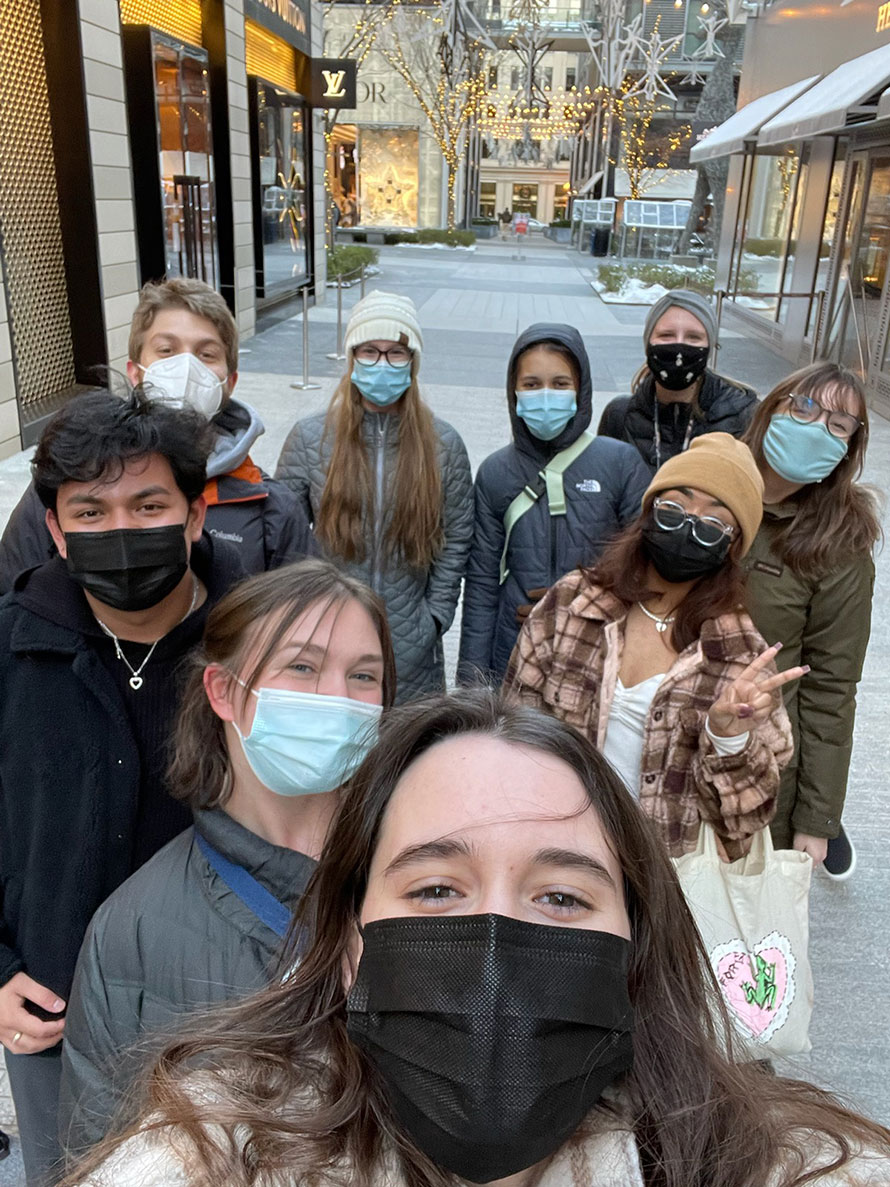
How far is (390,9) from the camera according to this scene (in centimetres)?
2711

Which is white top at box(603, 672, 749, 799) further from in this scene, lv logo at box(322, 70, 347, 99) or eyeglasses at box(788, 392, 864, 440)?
lv logo at box(322, 70, 347, 99)

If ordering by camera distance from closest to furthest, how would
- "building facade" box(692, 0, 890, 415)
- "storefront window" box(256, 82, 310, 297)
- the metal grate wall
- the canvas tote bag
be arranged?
the canvas tote bag < the metal grate wall < "building facade" box(692, 0, 890, 415) < "storefront window" box(256, 82, 310, 297)

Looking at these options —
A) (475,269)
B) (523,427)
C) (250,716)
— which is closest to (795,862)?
(250,716)

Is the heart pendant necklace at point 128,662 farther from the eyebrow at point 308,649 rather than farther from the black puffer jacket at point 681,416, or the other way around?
the black puffer jacket at point 681,416

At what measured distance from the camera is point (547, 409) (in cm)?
345

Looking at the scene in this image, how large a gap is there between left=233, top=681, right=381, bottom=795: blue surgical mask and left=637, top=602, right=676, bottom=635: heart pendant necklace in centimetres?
104

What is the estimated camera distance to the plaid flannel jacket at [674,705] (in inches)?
92.0

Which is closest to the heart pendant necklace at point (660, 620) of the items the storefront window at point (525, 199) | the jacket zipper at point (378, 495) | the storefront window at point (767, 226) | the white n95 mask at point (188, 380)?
the jacket zipper at point (378, 495)

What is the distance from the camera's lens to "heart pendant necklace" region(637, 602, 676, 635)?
2.58m

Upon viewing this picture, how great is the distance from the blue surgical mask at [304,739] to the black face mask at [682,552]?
1.07 meters

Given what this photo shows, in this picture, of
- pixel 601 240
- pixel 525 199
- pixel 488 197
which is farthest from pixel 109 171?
pixel 525 199

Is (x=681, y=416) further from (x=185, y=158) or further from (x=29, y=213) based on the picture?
(x=185, y=158)

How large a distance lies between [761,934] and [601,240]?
3952 cm

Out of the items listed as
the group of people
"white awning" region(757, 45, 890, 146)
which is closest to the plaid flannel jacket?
the group of people
